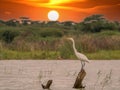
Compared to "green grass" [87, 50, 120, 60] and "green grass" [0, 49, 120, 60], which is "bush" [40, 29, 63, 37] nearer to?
"green grass" [87, 50, 120, 60]

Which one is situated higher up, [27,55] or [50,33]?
[27,55]

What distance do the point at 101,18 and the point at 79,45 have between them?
169 feet

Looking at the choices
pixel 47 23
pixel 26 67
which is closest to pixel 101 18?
pixel 47 23

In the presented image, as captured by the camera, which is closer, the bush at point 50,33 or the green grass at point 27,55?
the green grass at point 27,55

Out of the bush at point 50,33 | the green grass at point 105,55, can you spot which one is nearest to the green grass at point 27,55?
the green grass at point 105,55

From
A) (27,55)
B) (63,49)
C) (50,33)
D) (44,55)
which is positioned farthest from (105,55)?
(50,33)

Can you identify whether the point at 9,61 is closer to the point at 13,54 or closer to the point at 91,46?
the point at 13,54

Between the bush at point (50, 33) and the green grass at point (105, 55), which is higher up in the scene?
the green grass at point (105, 55)

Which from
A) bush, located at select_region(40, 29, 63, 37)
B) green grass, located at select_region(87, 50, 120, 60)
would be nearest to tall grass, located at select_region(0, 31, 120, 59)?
green grass, located at select_region(87, 50, 120, 60)

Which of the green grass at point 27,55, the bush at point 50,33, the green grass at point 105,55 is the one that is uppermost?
the green grass at point 27,55

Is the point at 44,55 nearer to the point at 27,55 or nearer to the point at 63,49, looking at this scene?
the point at 27,55

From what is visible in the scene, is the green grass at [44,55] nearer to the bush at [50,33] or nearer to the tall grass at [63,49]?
the tall grass at [63,49]

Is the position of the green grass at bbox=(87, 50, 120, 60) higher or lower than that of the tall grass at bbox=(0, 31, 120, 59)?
lower

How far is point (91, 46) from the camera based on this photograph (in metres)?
35.2
